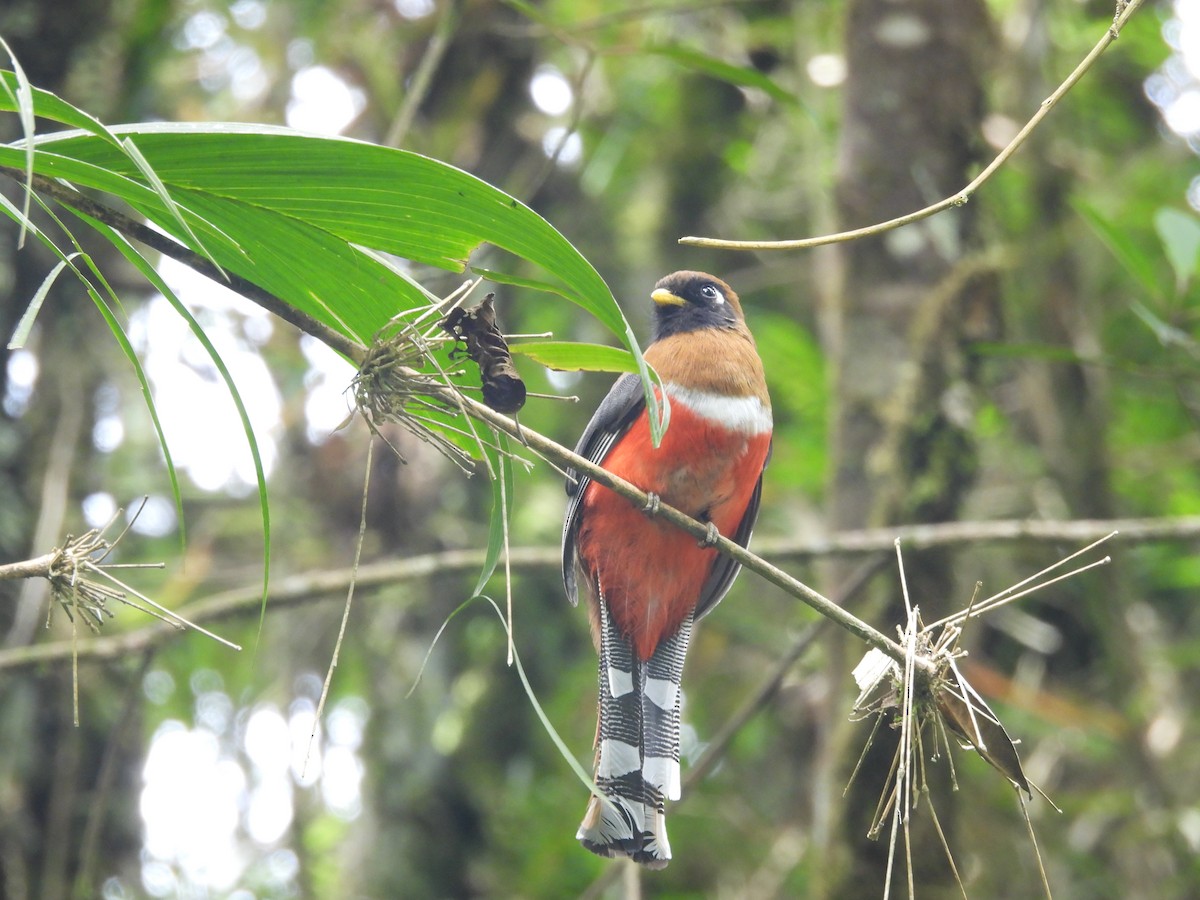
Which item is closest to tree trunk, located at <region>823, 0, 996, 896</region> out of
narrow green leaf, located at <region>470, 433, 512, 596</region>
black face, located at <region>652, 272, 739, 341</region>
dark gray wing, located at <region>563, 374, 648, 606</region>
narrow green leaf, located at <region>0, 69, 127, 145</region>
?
black face, located at <region>652, 272, 739, 341</region>

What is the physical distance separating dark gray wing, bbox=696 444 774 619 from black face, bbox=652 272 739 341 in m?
0.61

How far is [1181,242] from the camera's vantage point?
3.84 m

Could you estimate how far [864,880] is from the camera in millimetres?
3906

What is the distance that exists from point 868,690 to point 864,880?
2277mm

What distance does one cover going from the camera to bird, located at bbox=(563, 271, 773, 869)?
3.38 m

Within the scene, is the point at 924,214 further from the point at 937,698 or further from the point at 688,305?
the point at 688,305

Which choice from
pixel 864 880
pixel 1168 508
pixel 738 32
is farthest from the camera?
pixel 738 32

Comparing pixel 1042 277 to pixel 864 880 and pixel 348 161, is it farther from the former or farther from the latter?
pixel 348 161

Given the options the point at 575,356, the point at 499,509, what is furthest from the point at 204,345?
the point at 575,356

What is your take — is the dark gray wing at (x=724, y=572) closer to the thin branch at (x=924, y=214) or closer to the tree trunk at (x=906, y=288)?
the tree trunk at (x=906, y=288)

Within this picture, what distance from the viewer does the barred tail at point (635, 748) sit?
2766 millimetres

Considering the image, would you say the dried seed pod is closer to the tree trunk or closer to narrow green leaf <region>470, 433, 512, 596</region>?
narrow green leaf <region>470, 433, 512, 596</region>

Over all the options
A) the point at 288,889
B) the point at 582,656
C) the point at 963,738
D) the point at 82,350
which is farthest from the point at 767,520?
the point at 963,738

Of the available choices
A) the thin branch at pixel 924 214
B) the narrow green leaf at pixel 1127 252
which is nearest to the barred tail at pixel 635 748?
the thin branch at pixel 924 214
